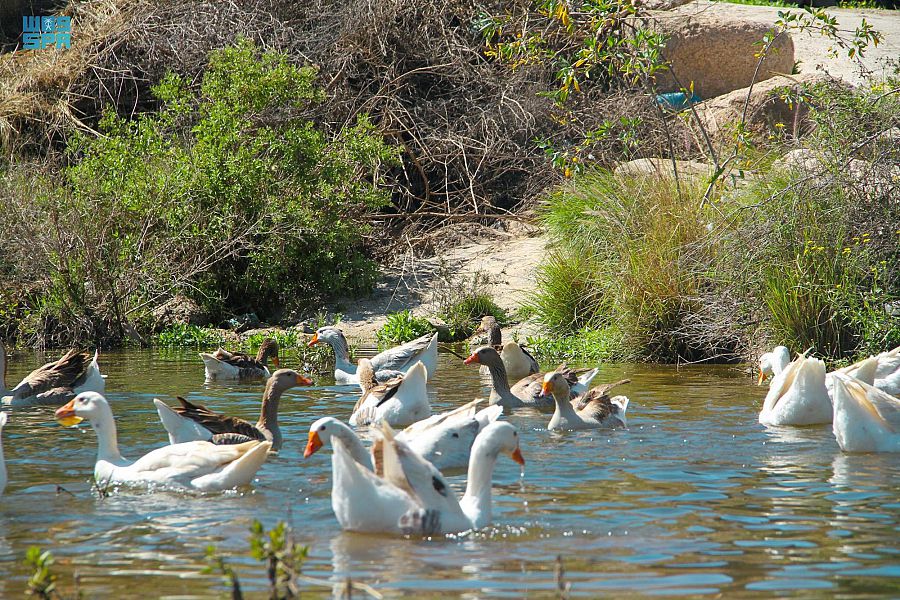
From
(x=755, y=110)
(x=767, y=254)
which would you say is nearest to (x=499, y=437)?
(x=767, y=254)

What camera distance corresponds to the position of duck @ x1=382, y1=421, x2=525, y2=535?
18.5 feet

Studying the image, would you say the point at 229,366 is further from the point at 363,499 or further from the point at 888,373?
the point at 363,499

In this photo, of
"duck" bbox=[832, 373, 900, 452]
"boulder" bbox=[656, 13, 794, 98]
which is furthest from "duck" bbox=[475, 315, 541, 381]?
"boulder" bbox=[656, 13, 794, 98]

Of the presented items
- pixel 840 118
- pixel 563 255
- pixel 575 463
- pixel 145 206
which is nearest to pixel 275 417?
pixel 575 463

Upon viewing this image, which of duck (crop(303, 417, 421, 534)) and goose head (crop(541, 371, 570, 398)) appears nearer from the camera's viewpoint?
duck (crop(303, 417, 421, 534))

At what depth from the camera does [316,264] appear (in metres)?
17.8

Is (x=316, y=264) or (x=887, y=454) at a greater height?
(x=316, y=264)

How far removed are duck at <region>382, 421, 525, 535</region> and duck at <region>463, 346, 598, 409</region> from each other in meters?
4.28

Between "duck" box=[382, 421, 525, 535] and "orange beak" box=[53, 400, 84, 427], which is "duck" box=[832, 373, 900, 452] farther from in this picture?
"orange beak" box=[53, 400, 84, 427]

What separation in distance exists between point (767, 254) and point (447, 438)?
5.32 meters

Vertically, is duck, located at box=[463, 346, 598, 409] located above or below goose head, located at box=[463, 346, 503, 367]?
below

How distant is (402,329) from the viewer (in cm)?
1570

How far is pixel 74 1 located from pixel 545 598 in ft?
72.8

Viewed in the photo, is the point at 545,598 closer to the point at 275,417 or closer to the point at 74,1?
the point at 275,417
